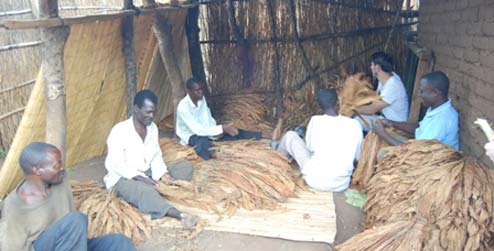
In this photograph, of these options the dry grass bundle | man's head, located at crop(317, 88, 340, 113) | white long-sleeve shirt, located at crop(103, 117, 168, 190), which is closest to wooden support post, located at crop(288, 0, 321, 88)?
the dry grass bundle

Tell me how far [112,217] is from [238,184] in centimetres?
106

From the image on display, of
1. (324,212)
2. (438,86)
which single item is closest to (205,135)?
(324,212)

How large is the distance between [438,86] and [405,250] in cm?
155

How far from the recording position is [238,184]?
12.4 ft

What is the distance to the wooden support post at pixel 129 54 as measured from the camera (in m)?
4.40

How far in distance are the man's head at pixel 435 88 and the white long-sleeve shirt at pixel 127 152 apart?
220cm

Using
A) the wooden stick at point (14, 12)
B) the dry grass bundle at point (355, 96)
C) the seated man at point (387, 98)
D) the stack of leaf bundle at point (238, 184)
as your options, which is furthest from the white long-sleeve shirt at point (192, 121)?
the wooden stick at point (14, 12)

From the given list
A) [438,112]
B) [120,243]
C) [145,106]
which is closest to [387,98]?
[438,112]

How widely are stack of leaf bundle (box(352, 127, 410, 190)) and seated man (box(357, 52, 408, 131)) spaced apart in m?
0.58

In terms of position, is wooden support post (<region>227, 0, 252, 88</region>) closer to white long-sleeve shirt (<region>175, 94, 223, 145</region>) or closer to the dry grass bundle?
white long-sleeve shirt (<region>175, 94, 223, 145</region>)

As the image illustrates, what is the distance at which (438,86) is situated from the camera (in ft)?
11.4

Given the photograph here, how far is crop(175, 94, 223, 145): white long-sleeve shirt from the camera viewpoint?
4.57 m

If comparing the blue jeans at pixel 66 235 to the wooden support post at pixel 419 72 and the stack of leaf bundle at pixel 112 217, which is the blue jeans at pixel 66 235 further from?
the wooden support post at pixel 419 72

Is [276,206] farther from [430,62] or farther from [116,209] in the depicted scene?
[430,62]
